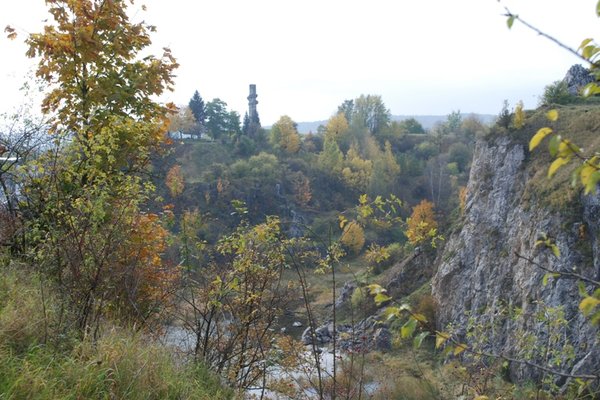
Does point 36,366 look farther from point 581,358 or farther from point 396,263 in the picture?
point 396,263

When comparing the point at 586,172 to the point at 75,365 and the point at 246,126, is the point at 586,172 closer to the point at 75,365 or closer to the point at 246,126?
the point at 75,365

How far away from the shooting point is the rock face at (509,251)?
60.7 ft

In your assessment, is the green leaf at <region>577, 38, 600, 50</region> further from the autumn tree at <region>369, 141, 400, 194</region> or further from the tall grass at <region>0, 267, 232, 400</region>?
the autumn tree at <region>369, 141, 400, 194</region>

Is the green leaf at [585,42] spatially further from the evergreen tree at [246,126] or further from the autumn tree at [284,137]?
the evergreen tree at [246,126]

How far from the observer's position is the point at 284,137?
3061 inches

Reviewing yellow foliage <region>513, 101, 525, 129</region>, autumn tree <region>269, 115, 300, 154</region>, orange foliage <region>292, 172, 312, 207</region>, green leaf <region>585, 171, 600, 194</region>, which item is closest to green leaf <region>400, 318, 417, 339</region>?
green leaf <region>585, 171, 600, 194</region>

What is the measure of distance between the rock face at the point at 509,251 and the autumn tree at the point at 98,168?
1348 cm

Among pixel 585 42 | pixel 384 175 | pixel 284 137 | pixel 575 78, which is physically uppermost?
pixel 575 78

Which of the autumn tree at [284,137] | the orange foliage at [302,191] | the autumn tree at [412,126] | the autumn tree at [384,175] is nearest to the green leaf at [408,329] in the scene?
the orange foliage at [302,191]

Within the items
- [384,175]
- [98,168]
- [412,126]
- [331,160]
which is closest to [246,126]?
[331,160]

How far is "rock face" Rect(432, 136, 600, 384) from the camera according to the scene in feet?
60.7

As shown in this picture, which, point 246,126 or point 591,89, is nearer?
point 591,89

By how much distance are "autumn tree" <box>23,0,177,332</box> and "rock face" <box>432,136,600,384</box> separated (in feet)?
44.2

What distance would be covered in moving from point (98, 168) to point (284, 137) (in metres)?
71.8
